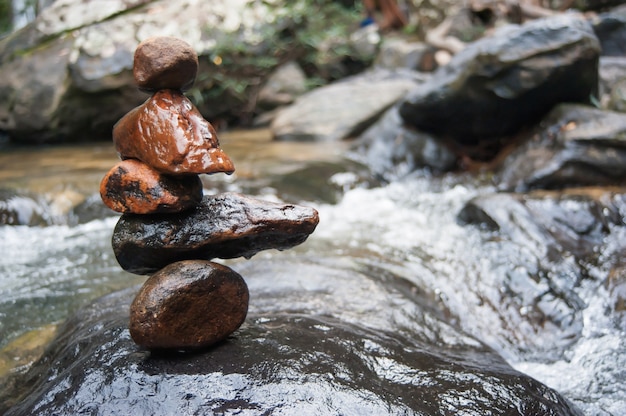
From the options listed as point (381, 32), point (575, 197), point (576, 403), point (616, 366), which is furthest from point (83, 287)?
point (381, 32)

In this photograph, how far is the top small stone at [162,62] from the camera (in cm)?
173

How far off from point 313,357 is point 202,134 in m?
0.89

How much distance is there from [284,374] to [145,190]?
781 millimetres

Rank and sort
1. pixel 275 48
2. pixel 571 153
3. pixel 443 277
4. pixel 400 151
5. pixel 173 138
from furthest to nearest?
pixel 275 48
pixel 400 151
pixel 571 153
pixel 443 277
pixel 173 138

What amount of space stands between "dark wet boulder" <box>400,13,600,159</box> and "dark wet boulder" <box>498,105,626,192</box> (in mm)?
307

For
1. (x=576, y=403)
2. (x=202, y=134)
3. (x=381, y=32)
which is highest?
(x=202, y=134)

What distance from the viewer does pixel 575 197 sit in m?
4.24

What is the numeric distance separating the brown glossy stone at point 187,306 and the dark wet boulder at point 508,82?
4.71 m

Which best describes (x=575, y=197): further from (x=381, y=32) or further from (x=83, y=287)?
(x=381, y=32)

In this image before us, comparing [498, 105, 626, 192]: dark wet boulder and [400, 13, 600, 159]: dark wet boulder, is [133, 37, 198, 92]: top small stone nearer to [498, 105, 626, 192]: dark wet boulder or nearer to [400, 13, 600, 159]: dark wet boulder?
[498, 105, 626, 192]: dark wet boulder

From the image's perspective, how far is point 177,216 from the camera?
1.82m

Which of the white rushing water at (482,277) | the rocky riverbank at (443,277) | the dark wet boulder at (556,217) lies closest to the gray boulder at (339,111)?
the rocky riverbank at (443,277)

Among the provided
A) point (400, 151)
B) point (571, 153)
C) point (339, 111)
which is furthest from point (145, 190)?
point (339, 111)

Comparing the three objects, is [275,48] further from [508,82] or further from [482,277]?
[482,277]
